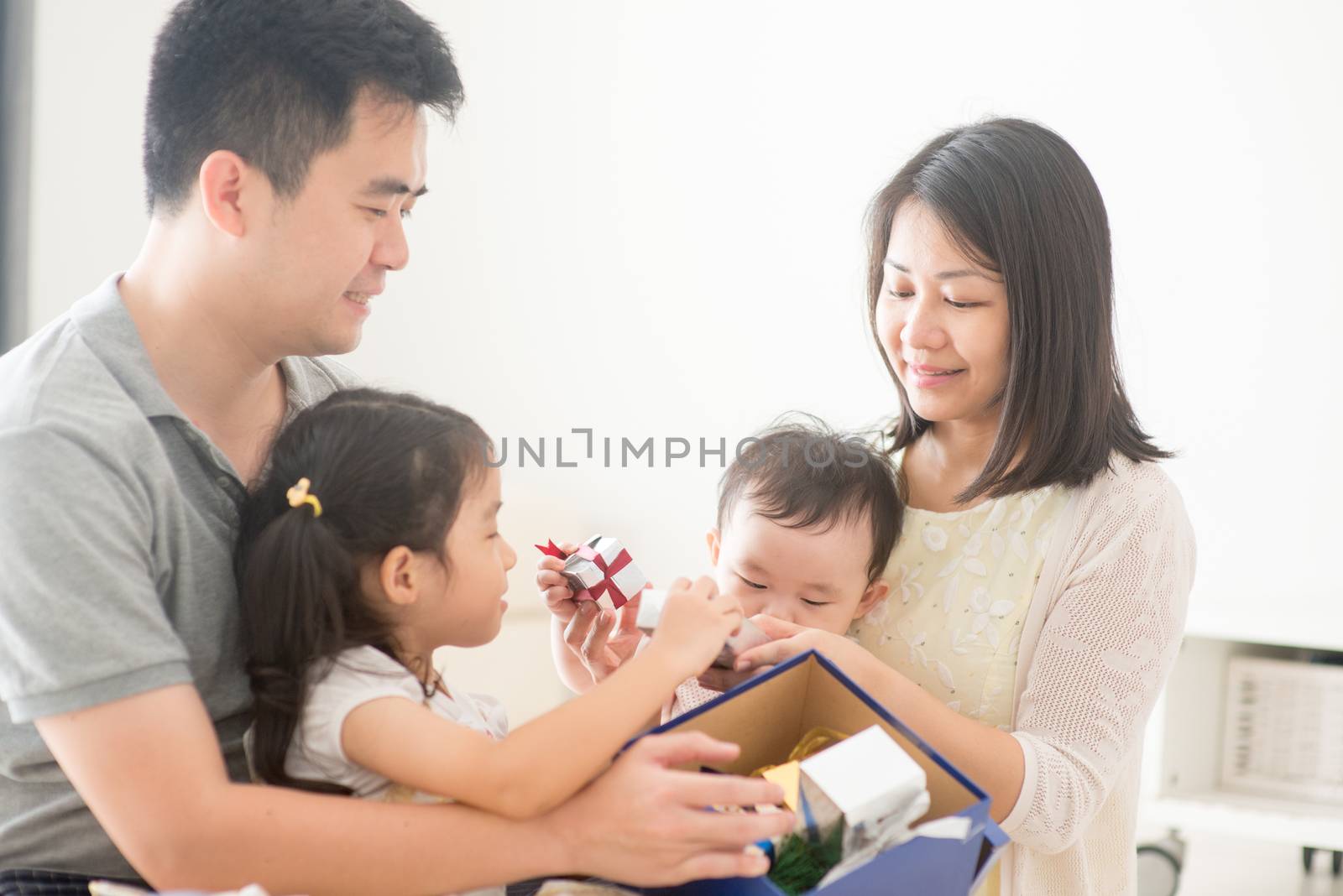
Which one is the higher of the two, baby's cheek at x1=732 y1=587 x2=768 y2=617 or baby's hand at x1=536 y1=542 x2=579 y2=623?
baby's hand at x1=536 y1=542 x2=579 y2=623

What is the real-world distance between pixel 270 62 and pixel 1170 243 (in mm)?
2266

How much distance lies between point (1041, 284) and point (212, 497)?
93 cm

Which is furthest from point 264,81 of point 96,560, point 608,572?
point 608,572

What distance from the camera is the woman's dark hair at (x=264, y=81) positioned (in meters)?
1.27

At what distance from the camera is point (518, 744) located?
1.03 metres

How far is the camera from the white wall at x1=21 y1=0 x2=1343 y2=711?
2.81 m

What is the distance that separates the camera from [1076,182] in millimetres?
1436

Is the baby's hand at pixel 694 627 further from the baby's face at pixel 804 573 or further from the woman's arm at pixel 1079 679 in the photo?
the baby's face at pixel 804 573

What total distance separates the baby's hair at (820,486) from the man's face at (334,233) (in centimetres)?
55

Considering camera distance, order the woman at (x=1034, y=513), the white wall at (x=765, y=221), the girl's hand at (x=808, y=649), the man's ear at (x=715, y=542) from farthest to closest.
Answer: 1. the white wall at (x=765, y=221)
2. the man's ear at (x=715, y=542)
3. the woman at (x=1034, y=513)
4. the girl's hand at (x=808, y=649)

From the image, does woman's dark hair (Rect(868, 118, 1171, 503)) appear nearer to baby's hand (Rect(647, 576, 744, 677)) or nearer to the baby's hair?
the baby's hair

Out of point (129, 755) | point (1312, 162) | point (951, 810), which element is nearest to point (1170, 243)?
point (1312, 162)

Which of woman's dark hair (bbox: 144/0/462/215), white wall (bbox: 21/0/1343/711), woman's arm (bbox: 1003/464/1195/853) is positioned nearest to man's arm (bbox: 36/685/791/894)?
woman's arm (bbox: 1003/464/1195/853)

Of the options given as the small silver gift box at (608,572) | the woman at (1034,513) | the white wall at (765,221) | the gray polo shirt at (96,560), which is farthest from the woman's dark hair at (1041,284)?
the white wall at (765,221)
